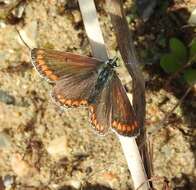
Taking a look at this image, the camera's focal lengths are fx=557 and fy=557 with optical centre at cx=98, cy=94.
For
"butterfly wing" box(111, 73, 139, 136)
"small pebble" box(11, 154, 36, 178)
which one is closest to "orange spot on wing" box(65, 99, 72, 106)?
"butterfly wing" box(111, 73, 139, 136)

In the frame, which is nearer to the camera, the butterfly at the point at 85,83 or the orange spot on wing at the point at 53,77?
the butterfly at the point at 85,83

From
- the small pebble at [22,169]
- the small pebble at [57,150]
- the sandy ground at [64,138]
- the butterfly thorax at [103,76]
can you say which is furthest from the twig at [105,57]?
the small pebble at [22,169]

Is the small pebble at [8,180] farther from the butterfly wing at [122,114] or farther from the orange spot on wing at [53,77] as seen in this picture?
the butterfly wing at [122,114]

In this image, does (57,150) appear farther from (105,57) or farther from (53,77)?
(105,57)

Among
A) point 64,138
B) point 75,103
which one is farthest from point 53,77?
point 64,138

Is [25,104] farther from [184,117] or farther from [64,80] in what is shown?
[184,117]

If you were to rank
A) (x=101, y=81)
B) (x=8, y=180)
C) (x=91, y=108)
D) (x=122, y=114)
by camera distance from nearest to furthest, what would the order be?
1. (x=122, y=114)
2. (x=91, y=108)
3. (x=101, y=81)
4. (x=8, y=180)

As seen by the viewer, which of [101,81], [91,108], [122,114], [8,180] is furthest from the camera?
[8,180]
